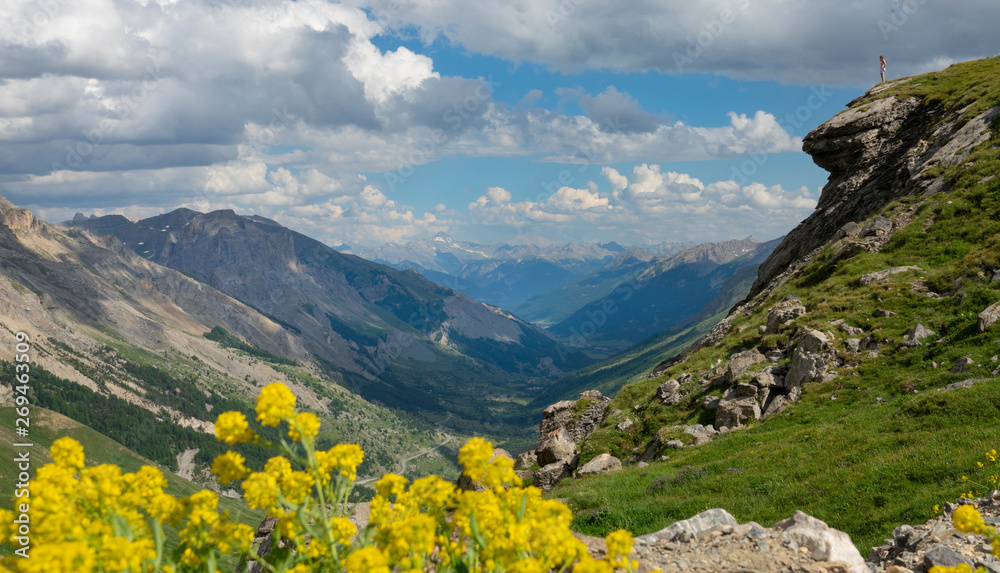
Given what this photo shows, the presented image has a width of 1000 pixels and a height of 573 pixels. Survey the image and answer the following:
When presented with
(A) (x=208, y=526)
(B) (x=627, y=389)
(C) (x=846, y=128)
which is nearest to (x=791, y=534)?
(A) (x=208, y=526)

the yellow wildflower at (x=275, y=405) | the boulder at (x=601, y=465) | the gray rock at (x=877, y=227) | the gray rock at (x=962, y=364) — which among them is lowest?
the boulder at (x=601, y=465)

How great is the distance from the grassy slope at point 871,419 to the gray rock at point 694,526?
4.63m

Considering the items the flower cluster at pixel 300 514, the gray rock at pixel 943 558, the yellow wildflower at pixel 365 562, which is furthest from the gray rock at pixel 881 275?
the yellow wildflower at pixel 365 562

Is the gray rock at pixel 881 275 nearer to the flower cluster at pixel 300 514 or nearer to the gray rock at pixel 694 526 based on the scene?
the gray rock at pixel 694 526

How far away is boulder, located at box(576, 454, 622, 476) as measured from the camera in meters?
29.0

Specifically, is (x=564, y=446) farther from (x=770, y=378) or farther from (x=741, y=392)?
(x=770, y=378)

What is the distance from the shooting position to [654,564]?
10656 millimetres

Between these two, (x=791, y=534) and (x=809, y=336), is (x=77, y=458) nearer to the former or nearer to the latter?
(x=791, y=534)

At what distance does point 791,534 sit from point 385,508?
9.79 m

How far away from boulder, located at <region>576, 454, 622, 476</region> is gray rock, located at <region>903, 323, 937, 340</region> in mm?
17393

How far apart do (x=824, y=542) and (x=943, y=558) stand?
2.26 meters

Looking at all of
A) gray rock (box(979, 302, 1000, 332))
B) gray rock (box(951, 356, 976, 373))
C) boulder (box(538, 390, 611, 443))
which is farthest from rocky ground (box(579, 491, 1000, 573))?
boulder (box(538, 390, 611, 443))

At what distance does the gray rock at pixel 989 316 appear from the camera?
25.2 meters

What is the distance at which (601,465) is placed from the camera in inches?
1160
